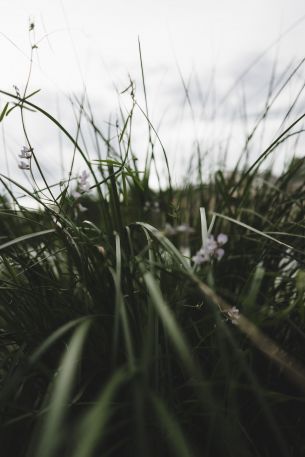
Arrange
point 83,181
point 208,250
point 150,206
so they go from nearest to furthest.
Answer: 1. point 208,250
2. point 83,181
3. point 150,206

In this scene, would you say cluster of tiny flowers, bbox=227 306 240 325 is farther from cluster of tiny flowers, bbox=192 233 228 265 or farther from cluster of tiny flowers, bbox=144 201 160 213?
cluster of tiny flowers, bbox=144 201 160 213

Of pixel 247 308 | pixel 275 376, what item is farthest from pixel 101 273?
pixel 275 376

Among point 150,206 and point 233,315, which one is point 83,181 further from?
point 150,206

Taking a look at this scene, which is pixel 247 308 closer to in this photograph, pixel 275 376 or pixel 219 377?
pixel 219 377

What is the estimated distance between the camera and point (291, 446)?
28.6 inches

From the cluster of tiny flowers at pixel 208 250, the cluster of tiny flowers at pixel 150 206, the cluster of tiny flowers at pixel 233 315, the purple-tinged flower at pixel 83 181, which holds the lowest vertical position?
the cluster of tiny flowers at pixel 233 315

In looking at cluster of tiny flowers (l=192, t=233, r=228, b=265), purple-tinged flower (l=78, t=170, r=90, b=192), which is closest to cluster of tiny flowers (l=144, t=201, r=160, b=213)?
purple-tinged flower (l=78, t=170, r=90, b=192)

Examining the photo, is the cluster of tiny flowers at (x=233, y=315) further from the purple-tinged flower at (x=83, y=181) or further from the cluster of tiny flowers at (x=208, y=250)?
the purple-tinged flower at (x=83, y=181)

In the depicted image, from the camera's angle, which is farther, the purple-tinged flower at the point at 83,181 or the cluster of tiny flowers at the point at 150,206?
the cluster of tiny flowers at the point at 150,206

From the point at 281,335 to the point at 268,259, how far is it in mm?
317

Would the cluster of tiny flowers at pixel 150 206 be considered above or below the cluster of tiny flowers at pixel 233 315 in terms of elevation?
above

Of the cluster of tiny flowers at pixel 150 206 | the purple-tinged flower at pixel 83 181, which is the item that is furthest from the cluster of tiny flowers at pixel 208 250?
the cluster of tiny flowers at pixel 150 206

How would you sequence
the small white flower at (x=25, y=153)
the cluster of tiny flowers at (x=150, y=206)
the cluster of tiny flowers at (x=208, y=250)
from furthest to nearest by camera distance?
the cluster of tiny flowers at (x=150, y=206)
the small white flower at (x=25, y=153)
the cluster of tiny flowers at (x=208, y=250)

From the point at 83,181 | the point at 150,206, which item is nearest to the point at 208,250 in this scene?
the point at 83,181
